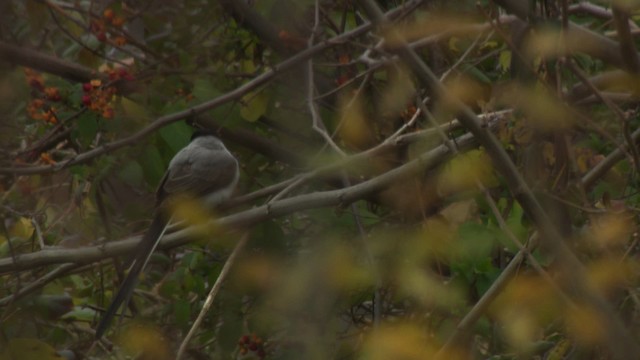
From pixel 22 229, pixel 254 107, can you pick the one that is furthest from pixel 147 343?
pixel 22 229

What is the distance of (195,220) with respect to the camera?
153 inches

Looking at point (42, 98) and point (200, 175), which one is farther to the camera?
point (200, 175)

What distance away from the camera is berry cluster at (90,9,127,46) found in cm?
456

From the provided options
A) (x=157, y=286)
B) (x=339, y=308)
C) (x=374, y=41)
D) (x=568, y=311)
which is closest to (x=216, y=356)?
(x=157, y=286)

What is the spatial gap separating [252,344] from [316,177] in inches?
41.6

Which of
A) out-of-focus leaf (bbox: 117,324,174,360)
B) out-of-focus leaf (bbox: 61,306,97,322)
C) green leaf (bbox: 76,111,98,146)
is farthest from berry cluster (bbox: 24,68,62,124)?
out-of-focus leaf (bbox: 117,324,174,360)

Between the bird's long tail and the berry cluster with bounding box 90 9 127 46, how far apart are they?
2.40 feet

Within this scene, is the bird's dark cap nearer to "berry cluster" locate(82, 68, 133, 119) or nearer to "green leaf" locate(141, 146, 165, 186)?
"green leaf" locate(141, 146, 165, 186)

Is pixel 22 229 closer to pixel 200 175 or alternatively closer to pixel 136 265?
pixel 200 175

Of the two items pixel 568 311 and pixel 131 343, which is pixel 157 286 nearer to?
pixel 131 343

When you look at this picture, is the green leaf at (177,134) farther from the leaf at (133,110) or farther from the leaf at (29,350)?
the leaf at (29,350)

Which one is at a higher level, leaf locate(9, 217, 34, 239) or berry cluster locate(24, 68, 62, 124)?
berry cluster locate(24, 68, 62, 124)

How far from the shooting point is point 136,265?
4227 mm

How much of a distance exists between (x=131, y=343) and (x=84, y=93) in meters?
1.11
